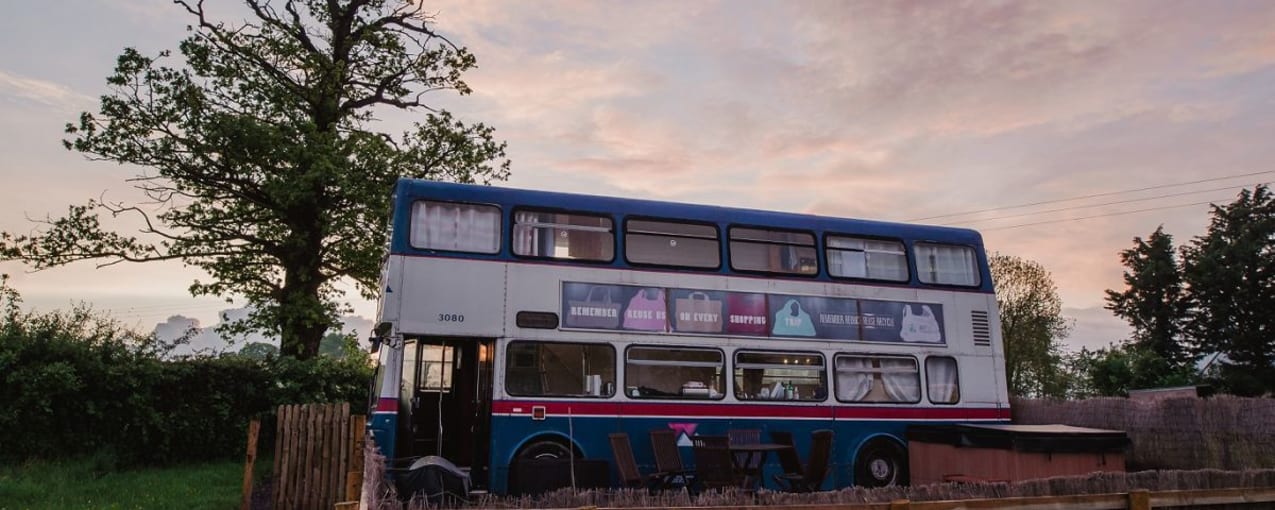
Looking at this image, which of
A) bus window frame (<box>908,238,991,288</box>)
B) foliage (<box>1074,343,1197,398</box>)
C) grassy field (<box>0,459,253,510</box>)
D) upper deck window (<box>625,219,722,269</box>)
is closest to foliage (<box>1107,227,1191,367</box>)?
foliage (<box>1074,343,1197,398</box>)

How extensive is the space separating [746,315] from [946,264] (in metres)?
4.12

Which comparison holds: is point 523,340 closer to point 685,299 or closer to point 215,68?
point 685,299

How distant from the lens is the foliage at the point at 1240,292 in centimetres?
3703

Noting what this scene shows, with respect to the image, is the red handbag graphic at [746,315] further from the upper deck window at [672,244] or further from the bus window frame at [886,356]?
the bus window frame at [886,356]

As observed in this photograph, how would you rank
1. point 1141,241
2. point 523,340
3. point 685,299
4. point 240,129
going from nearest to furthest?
point 523,340 < point 685,299 < point 240,129 < point 1141,241

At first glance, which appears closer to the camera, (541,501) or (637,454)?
(541,501)

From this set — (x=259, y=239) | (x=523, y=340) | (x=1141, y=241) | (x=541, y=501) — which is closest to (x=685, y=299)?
(x=523, y=340)

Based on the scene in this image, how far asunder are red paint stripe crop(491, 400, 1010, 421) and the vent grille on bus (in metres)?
1.15

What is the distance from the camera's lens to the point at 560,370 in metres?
11.4

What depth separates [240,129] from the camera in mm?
18188

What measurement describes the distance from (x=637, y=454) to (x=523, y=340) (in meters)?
2.29

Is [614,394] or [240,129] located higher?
[240,129]

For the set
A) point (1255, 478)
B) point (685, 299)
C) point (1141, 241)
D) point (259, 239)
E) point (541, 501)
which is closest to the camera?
point (541, 501)

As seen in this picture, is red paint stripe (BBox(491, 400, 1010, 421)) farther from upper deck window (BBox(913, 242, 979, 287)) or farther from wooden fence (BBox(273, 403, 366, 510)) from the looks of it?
wooden fence (BBox(273, 403, 366, 510))
